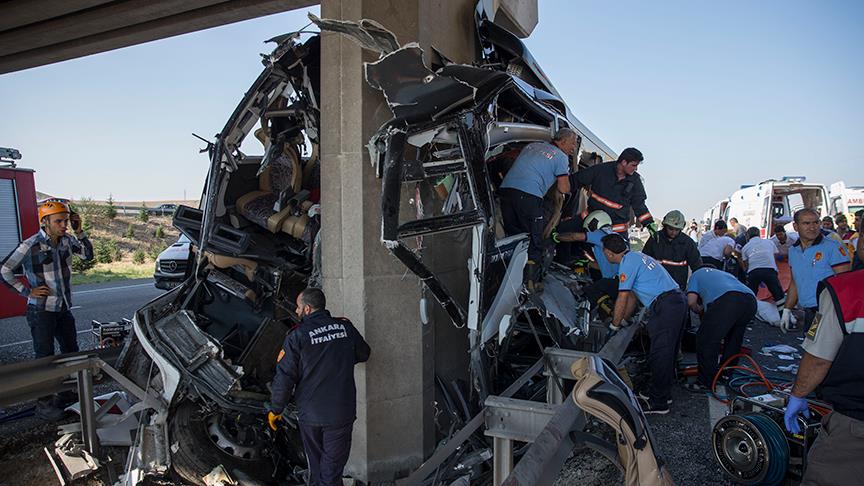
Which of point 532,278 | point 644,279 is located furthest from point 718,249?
point 532,278

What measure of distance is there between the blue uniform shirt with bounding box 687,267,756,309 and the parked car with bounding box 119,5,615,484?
1151mm

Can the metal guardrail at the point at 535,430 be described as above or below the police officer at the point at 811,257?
below

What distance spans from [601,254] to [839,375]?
3.48 m

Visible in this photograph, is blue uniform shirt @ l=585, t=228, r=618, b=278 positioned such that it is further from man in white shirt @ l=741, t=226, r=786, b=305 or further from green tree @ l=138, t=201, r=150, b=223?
green tree @ l=138, t=201, r=150, b=223

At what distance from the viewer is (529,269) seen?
4.60m

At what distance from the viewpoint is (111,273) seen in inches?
781

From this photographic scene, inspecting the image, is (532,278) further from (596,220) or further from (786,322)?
(786,322)

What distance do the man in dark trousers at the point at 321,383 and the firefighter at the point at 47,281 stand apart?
321 centimetres

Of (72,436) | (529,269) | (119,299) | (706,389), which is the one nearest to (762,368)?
(706,389)

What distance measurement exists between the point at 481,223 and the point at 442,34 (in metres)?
1.77

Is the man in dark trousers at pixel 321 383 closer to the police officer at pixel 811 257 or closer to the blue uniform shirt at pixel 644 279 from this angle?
the blue uniform shirt at pixel 644 279

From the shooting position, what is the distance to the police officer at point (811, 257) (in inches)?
219

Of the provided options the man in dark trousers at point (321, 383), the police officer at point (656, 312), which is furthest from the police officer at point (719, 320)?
the man in dark trousers at point (321, 383)

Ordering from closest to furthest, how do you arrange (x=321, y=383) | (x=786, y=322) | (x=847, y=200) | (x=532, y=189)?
(x=321, y=383) < (x=532, y=189) < (x=786, y=322) < (x=847, y=200)
